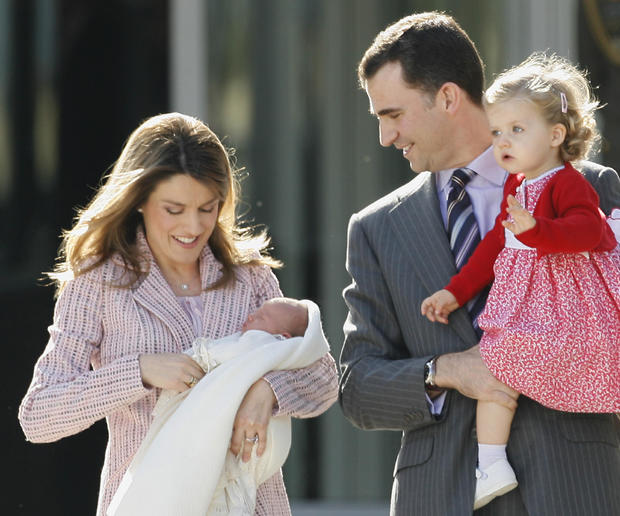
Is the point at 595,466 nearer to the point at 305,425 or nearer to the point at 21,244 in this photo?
the point at 305,425

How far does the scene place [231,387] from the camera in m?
3.02

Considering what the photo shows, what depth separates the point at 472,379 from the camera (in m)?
2.96

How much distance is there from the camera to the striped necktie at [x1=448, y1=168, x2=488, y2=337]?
10.2 ft

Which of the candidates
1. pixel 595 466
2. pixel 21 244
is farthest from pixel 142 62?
pixel 595 466

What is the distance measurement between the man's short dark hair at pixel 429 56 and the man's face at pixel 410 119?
25mm

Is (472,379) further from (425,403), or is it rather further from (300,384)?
(300,384)

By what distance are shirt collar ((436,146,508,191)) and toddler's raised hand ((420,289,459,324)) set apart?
389 millimetres

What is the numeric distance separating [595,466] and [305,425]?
2.58 metres

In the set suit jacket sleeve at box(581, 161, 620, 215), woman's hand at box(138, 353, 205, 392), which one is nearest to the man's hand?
suit jacket sleeve at box(581, 161, 620, 215)

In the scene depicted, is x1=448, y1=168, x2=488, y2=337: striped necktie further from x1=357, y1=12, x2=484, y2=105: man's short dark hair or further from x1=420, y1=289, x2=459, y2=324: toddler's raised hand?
x1=357, y1=12, x2=484, y2=105: man's short dark hair

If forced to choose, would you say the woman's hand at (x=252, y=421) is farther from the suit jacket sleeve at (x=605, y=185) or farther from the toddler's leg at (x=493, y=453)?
the suit jacket sleeve at (x=605, y=185)

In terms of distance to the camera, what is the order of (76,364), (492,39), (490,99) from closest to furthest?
(490,99) → (76,364) → (492,39)

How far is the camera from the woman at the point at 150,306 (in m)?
3.04

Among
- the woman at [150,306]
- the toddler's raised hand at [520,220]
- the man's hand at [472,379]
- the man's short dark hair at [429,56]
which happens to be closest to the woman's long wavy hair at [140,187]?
the woman at [150,306]
